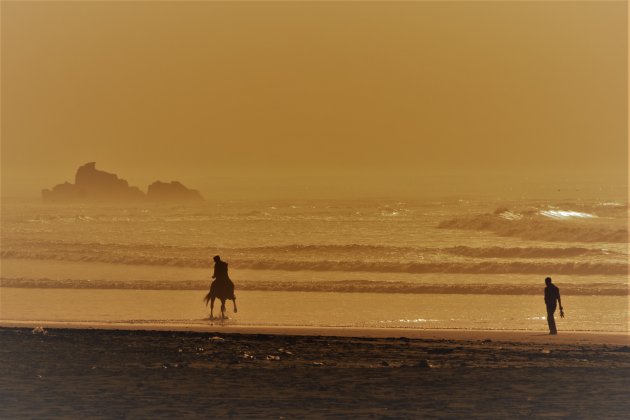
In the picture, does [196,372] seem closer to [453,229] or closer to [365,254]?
[365,254]

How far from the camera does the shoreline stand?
17.9m

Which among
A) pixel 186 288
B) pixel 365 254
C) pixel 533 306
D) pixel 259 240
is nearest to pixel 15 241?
pixel 259 240

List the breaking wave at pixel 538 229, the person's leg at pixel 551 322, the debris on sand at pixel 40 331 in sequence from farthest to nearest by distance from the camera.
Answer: the breaking wave at pixel 538 229, the person's leg at pixel 551 322, the debris on sand at pixel 40 331

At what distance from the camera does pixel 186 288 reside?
98.3ft

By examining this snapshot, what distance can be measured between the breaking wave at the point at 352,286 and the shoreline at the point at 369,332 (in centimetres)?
886

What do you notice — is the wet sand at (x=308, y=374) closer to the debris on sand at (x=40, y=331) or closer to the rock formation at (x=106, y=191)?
the debris on sand at (x=40, y=331)

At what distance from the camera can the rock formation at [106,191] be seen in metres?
108

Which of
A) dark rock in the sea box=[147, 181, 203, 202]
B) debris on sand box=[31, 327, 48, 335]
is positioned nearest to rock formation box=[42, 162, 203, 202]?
dark rock in the sea box=[147, 181, 203, 202]

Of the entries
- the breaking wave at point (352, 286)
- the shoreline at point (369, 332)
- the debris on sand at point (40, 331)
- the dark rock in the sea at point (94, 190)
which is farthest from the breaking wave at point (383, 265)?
the dark rock in the sea at point (94, 190)

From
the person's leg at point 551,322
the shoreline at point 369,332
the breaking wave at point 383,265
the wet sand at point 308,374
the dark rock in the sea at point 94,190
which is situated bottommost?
the wet sand at point 308,374

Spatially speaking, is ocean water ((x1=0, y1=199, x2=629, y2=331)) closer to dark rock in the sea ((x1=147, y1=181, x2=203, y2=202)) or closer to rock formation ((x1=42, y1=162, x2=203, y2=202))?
rock formation ((x1=42, y1=162, x2=203, y2=202))

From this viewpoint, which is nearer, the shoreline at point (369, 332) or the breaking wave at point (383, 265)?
the shoreline at point (369, 332)

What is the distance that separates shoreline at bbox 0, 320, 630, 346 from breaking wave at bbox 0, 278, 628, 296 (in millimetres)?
8861

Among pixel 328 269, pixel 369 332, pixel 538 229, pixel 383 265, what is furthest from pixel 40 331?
pixel 538 229
